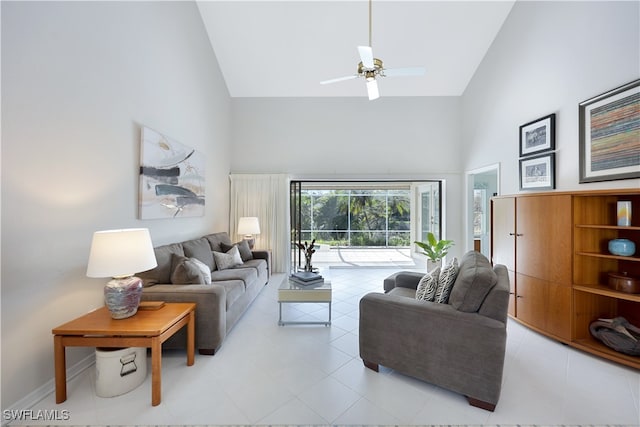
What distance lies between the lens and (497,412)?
1.67 m

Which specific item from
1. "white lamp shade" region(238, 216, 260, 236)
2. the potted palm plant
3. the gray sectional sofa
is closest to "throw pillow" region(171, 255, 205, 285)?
the gray sectional sofa

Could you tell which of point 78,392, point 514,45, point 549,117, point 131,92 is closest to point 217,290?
point 78,392

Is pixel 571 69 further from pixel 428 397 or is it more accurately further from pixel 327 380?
pixel 327 380

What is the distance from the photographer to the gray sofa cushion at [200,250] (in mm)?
3289

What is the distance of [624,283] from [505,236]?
40.7 inches

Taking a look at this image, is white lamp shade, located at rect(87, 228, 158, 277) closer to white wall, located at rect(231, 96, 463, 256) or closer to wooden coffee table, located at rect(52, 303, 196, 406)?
wooden coffee table, located at rect(52, 303, 196, 406)

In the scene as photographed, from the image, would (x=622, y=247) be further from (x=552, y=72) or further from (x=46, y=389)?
(x=46, y=389)

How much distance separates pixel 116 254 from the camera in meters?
1.79

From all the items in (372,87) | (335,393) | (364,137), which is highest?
(364,137)

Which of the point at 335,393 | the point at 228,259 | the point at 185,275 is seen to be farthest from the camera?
the point at 228,259

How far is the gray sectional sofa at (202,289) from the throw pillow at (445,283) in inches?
72.4

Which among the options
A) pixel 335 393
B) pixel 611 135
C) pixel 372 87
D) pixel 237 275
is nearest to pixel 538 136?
pixel 611 135

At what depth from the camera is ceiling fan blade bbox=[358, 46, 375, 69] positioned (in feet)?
7.54

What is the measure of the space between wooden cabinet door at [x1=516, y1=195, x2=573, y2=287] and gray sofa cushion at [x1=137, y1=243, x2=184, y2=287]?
3827 mm
